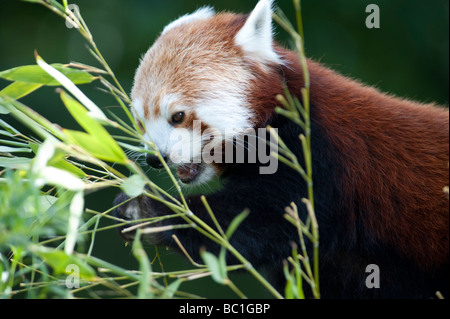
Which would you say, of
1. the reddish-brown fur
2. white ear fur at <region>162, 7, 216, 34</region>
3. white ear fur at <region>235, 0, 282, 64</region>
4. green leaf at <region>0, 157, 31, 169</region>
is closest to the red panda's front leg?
the reddish-brown fur

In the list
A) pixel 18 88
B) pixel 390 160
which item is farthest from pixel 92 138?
pixel 390 160

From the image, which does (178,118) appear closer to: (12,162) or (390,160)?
(12,162)

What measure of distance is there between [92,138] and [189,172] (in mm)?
806

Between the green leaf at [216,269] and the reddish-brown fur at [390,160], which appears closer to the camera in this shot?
the green leaf at [216,269]

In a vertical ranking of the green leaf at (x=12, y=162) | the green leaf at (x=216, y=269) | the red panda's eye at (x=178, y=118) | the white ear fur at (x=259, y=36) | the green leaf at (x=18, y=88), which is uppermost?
the white ear fur at (x=259, y=36)

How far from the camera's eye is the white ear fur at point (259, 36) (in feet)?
7.00

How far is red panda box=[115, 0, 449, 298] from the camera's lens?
1.96 meters

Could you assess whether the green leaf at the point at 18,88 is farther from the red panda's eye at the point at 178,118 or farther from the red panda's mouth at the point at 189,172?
the red panda's mouth at the point at 189,172

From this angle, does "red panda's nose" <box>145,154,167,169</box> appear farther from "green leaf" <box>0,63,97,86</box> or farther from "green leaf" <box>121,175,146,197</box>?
"green leaf" <box>121,175,146,197</box>

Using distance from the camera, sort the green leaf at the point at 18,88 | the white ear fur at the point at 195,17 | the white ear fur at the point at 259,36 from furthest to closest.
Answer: the white ear fur at the point at 195,17, the white ear fur at the point at 259,36, the green leaf at the point at 18,88

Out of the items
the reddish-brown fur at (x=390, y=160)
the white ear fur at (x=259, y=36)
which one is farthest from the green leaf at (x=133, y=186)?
the white ear fur at (x=259, y=36)

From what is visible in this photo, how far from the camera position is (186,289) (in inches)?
173

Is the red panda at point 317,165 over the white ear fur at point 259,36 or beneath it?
beneath
